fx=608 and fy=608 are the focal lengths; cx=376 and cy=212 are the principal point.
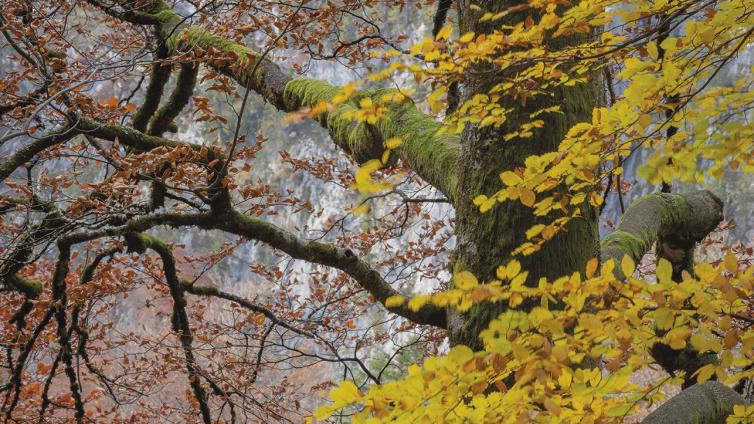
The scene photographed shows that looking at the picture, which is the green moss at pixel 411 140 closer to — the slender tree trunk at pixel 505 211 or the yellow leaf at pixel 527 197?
the slender tree trunk at pixel 505 211

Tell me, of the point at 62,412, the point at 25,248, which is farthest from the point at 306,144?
the point at 25,248

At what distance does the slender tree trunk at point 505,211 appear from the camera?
92.3 inches

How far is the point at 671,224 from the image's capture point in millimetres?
3676

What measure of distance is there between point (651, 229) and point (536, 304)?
1443 millimetres

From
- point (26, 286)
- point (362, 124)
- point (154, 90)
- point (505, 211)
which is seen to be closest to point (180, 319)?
point (26, 286)

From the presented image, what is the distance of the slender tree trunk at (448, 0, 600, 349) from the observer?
234 cm

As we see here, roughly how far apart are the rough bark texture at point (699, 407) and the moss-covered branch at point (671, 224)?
2.65 ft

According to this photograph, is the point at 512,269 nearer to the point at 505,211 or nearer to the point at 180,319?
the point at 505,211

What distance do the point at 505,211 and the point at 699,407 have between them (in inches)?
43.0

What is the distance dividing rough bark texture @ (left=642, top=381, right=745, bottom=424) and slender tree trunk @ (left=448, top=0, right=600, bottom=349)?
632 mm

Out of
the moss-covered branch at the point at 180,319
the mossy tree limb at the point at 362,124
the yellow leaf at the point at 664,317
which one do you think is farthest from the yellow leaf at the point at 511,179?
the moss-covered branch at the point at 180,319

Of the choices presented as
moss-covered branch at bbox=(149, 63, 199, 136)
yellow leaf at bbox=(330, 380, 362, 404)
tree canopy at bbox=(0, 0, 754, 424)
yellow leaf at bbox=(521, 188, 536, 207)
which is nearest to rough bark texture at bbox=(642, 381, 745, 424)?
tree canopy at bbox=(0, 0, 754, 424)

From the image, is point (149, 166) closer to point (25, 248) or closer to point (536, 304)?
point (25, 248)

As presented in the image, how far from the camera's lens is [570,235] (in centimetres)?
237
